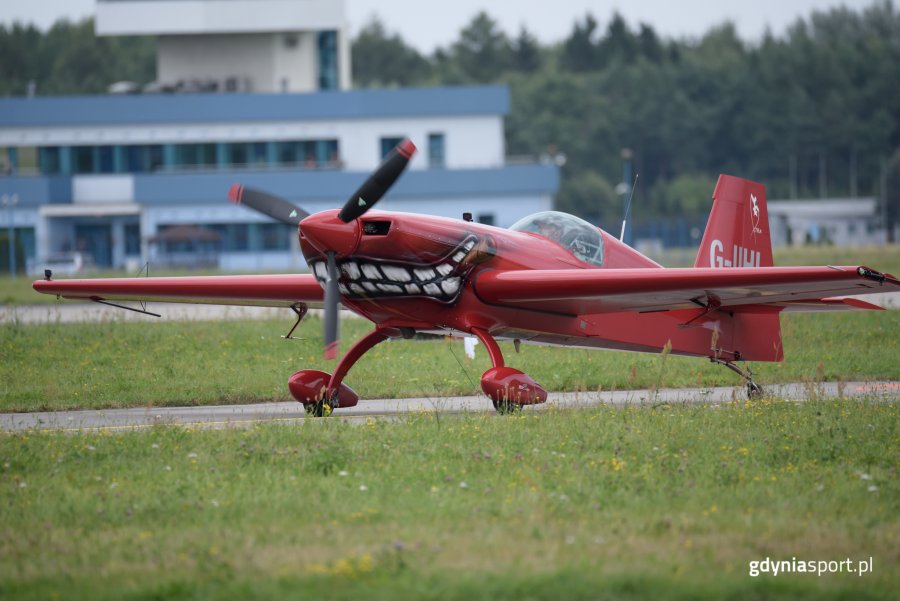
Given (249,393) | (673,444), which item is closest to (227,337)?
(249,393)

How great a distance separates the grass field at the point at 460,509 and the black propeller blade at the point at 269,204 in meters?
2.82

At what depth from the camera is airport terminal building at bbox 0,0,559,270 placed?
206 feet

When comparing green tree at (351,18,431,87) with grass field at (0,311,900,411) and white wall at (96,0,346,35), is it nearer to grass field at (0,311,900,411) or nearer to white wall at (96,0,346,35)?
white wall at (96,0,346,35)

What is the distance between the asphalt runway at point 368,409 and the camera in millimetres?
12898

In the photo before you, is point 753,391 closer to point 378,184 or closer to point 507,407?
point 507,407

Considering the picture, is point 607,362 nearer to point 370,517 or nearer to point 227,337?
point 227,337

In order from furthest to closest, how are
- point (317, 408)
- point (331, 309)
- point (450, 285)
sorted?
point (317, 408)
point (450, 285)
point (331, 309)

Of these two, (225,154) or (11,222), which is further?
(225,154)

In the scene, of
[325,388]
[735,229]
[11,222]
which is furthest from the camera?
[11,222]

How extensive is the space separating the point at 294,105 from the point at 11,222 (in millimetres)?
16507

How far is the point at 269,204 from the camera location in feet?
44.2

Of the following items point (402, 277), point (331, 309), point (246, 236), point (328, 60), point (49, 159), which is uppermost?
point (328, 60)

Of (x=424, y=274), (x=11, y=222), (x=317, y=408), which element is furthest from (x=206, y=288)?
(x=11, y=222)

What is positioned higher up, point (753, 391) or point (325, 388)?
point (325, 388)
